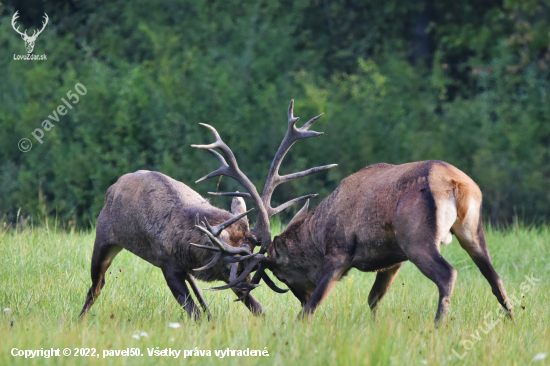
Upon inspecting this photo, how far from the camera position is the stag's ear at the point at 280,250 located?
603 cm

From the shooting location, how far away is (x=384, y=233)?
521cm

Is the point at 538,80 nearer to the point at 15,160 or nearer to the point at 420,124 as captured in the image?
the point at 420,124

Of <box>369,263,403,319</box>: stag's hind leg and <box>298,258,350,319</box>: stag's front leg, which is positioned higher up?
<box>298,258,350,319</box>: stag's front leg

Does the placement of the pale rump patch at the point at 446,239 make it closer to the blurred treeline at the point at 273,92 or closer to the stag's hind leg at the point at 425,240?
the stag's hind leg at the point at 425,240

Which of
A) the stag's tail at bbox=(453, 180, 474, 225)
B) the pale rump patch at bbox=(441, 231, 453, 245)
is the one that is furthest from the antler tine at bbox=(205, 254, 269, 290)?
the stag's tail at bbox=(453, 180, 474, 225)

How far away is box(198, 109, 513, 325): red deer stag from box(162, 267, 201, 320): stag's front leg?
1.14ft

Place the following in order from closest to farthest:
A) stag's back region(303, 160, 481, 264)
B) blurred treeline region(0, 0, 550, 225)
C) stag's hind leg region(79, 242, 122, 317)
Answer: stag's back region(303, 160, 481, 264)
stag's hind leg region(79, 242, 122, 317)
blurred treeline region(0, 0, 550, 225)

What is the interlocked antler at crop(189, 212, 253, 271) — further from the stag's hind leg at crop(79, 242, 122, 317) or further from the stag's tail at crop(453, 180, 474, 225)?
the stag's tail at crop(453, 180, 474, 225)

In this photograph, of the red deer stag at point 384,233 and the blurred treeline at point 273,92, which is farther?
the blurred treeline at point 273,92

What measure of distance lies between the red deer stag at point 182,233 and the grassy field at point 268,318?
0.80 feet

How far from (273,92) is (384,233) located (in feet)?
34.5

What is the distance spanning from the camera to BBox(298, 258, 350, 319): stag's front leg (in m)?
5.53

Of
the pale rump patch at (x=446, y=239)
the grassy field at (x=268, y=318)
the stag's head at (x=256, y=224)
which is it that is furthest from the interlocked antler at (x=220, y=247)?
the pale rump patch at (x=446, y=239)

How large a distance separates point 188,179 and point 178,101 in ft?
5.57
